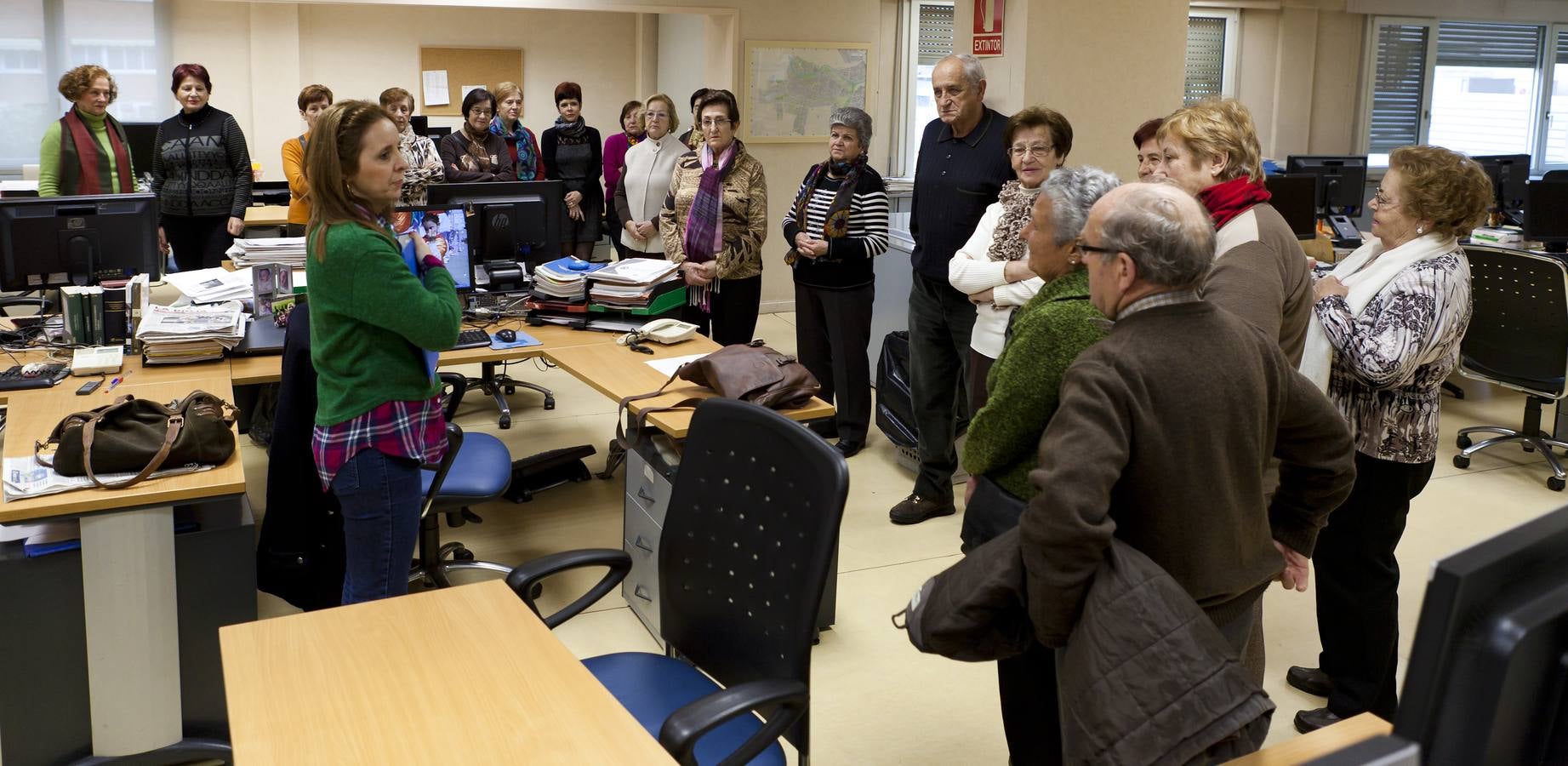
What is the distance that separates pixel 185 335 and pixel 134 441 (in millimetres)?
1106

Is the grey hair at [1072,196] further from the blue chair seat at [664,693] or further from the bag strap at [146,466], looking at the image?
the bag strap at [146,466]

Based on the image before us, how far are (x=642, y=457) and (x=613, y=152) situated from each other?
12.9 ft

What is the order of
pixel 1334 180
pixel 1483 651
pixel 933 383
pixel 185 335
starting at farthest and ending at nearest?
pixel 1334 180 < pixel 933 383 < pixel 185 335 < pixel 1483 651

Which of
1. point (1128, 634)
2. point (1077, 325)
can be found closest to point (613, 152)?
point (1077, 325)

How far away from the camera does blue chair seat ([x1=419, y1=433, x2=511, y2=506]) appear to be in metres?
3.43

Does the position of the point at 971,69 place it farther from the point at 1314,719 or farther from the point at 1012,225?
the point at 1314,719

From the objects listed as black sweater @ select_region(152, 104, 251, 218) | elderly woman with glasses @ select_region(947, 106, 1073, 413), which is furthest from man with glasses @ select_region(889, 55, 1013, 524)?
black sweater @ select_region(152, 104, 251, 218)

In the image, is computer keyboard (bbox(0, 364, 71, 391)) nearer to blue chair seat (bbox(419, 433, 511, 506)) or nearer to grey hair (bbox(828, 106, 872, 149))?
blue chair seat (bbox(419, 433, 511, 506))

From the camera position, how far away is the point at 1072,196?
230 cm

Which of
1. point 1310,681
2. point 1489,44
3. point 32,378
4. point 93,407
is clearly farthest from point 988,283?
point 1489,44

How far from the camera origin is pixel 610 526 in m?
4.48

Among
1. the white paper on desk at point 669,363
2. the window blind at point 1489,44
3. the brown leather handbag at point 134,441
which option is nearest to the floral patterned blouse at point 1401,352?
the white paper on desk at point 669,363

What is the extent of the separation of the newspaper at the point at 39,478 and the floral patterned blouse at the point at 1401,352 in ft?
8.84

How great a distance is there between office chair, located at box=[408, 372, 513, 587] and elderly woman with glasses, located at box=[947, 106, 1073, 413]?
60.4 inches
